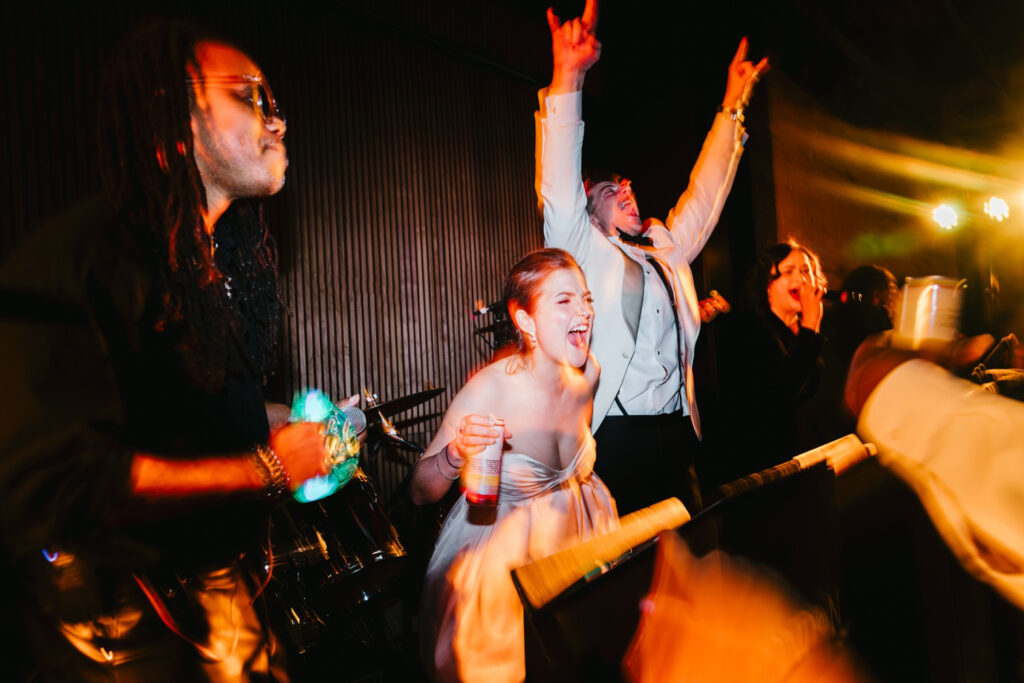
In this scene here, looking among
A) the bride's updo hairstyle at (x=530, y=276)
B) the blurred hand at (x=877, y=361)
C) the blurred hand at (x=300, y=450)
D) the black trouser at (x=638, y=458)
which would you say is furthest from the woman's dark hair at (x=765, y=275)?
the blurred hand at (x=300, y=450)

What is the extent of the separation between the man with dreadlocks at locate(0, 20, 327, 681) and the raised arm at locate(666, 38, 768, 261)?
106 inches

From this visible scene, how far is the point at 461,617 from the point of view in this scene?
6.85ft

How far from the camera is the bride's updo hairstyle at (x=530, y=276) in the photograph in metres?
2.53

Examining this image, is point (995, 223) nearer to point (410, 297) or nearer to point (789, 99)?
point (789, 99)

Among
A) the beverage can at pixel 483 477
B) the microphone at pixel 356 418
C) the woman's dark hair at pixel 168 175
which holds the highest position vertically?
the woman's dark hair at pixel 168 175

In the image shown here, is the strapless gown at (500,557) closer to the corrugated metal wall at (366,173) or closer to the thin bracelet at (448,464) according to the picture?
the thin bracelet at (448,464)

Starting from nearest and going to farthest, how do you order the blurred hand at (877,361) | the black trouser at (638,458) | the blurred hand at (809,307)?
the blurred hand at (877,361), the black trouser at (638,458), the blurred hand at (809,307)

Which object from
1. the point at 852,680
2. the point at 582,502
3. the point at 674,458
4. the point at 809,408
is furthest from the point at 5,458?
the point at 809,408

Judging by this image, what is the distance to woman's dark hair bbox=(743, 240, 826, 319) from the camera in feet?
13.3

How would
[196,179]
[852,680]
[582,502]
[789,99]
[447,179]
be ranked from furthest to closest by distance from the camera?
1. [789,99]
2. [447,179]
3. [582,502]
4. [852,680]
5. [196,179]

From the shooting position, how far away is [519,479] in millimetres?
2383

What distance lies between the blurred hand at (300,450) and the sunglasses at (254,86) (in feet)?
2.40

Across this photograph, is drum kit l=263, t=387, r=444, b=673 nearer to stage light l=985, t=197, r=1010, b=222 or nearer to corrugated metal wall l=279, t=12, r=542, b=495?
corrugated metal wall l=279, t=12, r=542, b=495

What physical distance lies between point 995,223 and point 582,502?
1243cm
